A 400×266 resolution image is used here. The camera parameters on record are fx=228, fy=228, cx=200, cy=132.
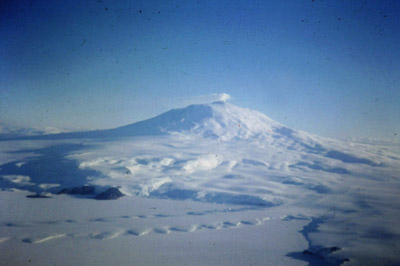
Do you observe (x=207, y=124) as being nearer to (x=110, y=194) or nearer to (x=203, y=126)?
(x=203, y=126)

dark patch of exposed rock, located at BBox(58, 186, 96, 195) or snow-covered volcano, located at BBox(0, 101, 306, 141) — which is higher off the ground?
snow-covered volcano, located at BBox(0, 101, 306, 141)

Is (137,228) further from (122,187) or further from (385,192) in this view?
(385,192)

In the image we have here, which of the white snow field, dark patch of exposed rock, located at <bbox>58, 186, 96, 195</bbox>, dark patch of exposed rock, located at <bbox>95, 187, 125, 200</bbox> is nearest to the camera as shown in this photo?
the white snow field

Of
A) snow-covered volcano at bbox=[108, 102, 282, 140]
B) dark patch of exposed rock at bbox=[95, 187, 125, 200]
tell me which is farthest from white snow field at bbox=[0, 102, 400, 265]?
snow-covered volcano at bbox=[108, 102, 282, 140]

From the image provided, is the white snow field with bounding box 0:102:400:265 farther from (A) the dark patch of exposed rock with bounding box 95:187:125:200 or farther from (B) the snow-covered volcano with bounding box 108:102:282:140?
(B) the snow-covered volcano with bounding box 108:102:282:140

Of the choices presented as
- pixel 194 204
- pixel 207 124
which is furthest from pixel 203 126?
pixel 194 204

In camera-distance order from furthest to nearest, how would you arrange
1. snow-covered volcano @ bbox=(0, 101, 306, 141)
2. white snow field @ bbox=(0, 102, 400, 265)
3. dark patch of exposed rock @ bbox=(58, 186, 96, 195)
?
snow-covered volcano @ bbox=(0, 101, 306, 141), dark patch of exposed rock @ bbox=(58, 186, 96, 195), white snow field @ bbox=(0, 102, 400, 265)

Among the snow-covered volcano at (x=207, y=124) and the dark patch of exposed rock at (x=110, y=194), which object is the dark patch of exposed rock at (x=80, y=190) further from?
the snow-covered volcano at (x=207, y=124)
